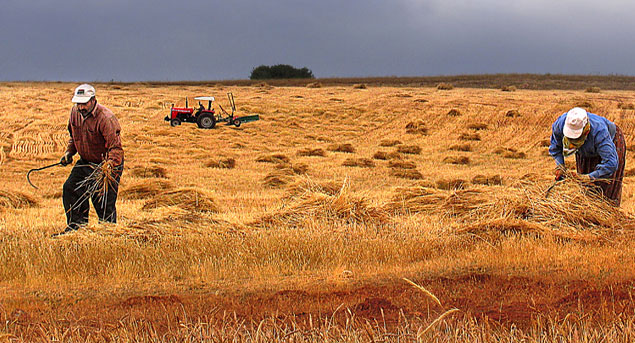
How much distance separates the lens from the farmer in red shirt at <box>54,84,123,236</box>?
316 inches

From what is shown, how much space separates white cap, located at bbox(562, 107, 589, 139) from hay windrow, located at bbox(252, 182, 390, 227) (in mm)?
2824

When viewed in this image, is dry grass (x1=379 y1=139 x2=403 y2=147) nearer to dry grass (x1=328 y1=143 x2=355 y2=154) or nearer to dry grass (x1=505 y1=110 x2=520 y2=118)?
dry grass (x1=328 y1=143 x2=355 y2=154)

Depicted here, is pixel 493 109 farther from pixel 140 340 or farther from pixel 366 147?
pixel 140 340

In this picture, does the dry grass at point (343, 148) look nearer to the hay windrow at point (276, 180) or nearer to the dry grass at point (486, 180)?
the hay windrow at point (276, 180)

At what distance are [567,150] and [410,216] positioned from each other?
274 centimetres

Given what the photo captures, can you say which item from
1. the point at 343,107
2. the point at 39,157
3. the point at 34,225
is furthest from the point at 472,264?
the point at 343,107

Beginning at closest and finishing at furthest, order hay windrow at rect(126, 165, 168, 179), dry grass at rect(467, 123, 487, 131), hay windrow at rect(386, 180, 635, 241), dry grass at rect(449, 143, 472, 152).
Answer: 1. hay windrow at rect(386, 180, 635, 241)
2. hay windrow at rect(126, 165, 168, 179)
3. dry grass at rect(449, 143, 472, 152)
4. dry grass at rect(467, 123, 487, 131)

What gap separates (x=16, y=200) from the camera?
1227 centimetres

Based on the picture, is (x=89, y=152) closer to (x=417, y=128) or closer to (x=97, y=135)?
(x=97, y=135)

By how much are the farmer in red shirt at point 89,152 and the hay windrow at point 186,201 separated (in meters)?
2.74

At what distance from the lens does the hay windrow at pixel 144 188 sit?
1370 centimetres

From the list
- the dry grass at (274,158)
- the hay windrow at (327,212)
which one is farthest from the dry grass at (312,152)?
the hay windrow at (327,212)

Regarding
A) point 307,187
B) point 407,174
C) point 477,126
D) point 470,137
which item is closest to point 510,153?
point 470,137

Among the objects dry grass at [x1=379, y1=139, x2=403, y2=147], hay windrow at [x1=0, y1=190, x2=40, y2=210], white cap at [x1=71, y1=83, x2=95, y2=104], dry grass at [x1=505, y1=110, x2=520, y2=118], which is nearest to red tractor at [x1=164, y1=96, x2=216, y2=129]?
dry grass at [x1=379, y1=139, x2=403, y2=147]
